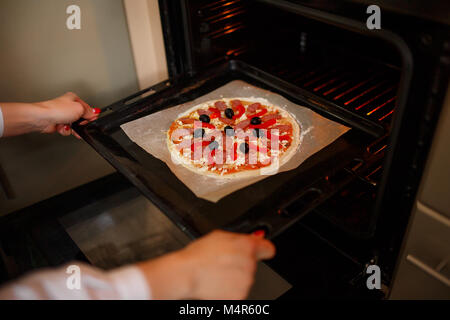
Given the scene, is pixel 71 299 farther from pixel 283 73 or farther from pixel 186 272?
pixel 283 73

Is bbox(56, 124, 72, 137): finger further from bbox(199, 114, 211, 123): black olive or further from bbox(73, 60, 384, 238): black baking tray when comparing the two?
bbox(199, 114, 211, 123): black olive

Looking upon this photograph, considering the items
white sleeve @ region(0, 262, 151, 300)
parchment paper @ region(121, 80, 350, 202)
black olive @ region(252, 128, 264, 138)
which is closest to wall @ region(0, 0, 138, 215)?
parchment paper @ region(121, 80, 350, 202)

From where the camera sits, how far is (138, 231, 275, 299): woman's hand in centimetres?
63

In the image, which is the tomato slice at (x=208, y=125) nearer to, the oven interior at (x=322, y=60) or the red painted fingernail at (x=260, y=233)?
the oven interior at (x=322, y=60)

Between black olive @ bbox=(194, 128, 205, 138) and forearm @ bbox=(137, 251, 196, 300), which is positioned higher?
forearm @ bbox=(137, 251, 196, 300)

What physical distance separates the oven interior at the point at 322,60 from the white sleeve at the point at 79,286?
0.54m

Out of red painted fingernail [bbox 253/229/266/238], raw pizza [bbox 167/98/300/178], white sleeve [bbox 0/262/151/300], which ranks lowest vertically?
raw pizza [bbox 167/98/300/178]

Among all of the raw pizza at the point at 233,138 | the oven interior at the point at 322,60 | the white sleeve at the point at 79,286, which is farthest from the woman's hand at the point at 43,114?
the white sleeve at the point at 79,286

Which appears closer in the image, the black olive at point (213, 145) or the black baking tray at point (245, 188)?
the black baking tray at point (245, 188)

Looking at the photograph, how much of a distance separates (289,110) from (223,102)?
19 cm

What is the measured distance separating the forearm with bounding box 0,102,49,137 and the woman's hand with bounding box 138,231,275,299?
1.84ft

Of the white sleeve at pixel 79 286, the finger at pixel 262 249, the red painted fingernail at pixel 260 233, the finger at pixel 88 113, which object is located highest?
the white sleeve at pixel 79 286

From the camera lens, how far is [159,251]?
122 centimetres

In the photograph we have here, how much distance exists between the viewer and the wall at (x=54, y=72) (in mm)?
1119
